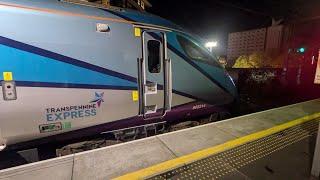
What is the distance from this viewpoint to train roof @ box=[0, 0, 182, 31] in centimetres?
298

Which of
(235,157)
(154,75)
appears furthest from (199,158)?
(154,75)

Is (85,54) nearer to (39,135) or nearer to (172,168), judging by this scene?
(39,135)

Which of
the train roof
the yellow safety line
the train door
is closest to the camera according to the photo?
the yellow safety line

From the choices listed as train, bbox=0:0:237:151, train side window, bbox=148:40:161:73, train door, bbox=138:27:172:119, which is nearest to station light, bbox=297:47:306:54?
train, bbox=0:0:237:151

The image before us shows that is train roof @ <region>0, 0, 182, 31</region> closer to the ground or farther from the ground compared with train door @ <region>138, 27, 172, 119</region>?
farther from the ground

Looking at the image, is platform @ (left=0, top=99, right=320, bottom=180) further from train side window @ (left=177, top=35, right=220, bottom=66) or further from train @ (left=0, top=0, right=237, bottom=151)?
train side window @ (left=177, top=35, right=220, bottom=66)

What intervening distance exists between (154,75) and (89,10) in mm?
1605

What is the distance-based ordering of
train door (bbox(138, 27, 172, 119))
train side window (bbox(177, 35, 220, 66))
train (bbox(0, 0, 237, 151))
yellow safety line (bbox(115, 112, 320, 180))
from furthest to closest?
train side window (bbox(177, 35, 220, 66)) < train door (bbox(138, 27, 172, 119)) < train (bbox(0, 0, 237, 151)) < yellow safety line (bbox(115, 112, 320, 180))

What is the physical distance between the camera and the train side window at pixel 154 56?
164 inches

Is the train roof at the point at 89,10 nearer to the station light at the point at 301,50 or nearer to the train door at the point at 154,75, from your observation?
the train door at the point at 154,75

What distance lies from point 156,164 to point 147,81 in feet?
5.49

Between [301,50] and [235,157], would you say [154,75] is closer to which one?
[235,157]

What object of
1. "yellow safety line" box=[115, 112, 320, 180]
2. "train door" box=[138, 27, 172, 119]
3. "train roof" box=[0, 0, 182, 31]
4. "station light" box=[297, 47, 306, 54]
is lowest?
"yellow safety line" box=[115, 112, 320, 180]

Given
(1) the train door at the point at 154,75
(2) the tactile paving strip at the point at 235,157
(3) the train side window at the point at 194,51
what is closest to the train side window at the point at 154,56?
(1) the train door at the point at 154,75
